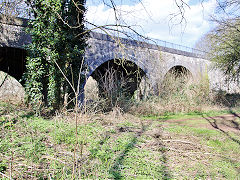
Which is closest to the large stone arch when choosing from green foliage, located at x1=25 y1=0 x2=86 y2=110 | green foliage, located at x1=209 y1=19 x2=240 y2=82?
green foliage, located at x1=25 y1=0 x2=86 y2=110

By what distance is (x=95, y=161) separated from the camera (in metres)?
2.99

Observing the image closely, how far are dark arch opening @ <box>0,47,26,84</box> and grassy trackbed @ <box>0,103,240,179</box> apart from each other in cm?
416

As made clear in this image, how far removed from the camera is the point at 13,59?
9016 millimetres

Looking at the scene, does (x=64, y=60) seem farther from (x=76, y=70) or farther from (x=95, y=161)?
(x=95, y=161)

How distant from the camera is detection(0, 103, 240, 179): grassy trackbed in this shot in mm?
2758

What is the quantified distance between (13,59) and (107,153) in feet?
24.2

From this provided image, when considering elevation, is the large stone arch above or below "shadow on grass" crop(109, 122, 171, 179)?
above

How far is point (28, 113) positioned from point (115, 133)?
8.27ft

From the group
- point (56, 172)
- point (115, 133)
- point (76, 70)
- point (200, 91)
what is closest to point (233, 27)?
point (200, 91)

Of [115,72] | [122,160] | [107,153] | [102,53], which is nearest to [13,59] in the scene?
[102,53]

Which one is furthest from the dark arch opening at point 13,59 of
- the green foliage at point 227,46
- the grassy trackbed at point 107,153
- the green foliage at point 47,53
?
the green foliage at point 227,46

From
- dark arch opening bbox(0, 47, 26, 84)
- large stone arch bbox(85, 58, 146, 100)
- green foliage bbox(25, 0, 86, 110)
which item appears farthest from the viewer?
dark arch opening bbox(0, 47, 26, 84)

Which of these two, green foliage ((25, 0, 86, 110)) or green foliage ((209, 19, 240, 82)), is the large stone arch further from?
green foliage ((209, 19, 240, 82))

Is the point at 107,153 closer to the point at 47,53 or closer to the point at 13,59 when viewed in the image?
the point at 47,53
